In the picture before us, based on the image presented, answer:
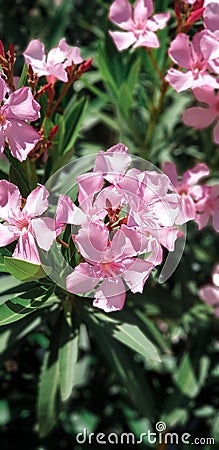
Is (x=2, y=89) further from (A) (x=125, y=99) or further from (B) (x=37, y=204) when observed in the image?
(A) (x=125, y=99)

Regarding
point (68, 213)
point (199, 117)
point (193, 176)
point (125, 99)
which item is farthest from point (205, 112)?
point (68, 213)

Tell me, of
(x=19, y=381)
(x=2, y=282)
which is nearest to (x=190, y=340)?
(x=19, y=381)

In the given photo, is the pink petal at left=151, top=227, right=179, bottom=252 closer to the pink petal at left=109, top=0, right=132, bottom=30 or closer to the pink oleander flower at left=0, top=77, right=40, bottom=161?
the pink oleander flower at left=0, top=77, right=40, bottom=161

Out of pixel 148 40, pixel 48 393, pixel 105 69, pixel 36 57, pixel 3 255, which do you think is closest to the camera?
pixel 3 255

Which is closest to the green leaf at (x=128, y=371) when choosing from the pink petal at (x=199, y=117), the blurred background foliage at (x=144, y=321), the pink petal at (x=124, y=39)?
the blurred background foliage at (x=144, y=321)

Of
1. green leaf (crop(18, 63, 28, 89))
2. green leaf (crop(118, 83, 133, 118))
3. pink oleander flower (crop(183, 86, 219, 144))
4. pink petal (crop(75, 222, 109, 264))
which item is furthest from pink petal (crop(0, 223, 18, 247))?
green leaf (crop(118, 83, 133, 118))

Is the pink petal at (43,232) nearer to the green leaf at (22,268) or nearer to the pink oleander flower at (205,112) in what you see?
the green leaf at (22,268)
